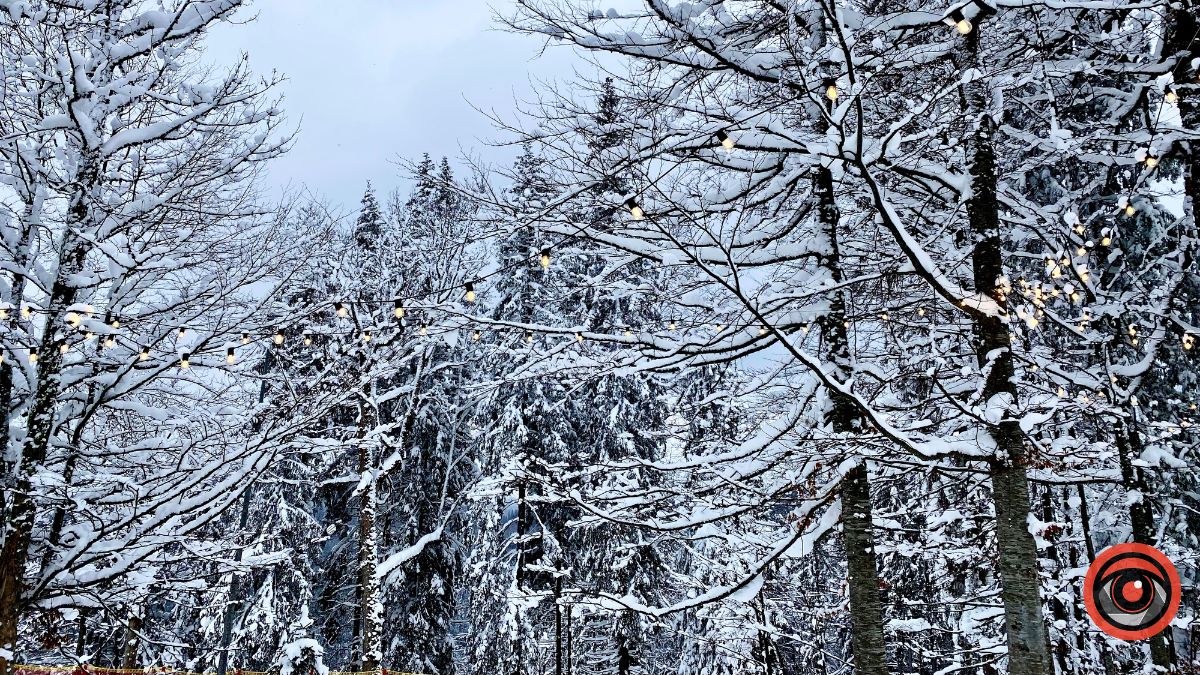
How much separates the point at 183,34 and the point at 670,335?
522 cm

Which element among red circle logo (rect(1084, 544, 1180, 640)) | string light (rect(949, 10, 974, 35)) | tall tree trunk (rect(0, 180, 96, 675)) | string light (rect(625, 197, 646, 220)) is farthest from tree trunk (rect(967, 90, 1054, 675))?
tall tree trunk (rect(0, 180, 96, 675))

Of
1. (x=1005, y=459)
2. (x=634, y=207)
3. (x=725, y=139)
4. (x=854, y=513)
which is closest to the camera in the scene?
(x=1005, y=459)

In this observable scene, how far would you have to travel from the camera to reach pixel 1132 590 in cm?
506

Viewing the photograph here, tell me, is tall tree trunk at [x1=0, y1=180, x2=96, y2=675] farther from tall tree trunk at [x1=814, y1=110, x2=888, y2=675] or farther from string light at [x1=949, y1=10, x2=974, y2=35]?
string light at [x1=949, y1=10, x2=974, y2=35]

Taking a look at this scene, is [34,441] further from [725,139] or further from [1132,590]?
[1132,590]

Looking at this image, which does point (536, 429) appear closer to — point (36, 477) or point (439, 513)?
point (439, 513)

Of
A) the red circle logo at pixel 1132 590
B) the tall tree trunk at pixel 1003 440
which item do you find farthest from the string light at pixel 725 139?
the red circle logo at pixel 1132 590

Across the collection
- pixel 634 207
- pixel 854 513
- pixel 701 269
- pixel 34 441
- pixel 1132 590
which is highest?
pixel 634 207

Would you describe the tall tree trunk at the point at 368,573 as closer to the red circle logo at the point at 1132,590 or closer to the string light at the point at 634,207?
the string light at the point at 634,207

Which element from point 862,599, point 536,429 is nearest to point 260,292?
point 862,599

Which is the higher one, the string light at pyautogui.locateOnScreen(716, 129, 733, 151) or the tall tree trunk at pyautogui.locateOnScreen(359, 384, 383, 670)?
the string light at pyautogui.locateOnScreen(716, 129, 733, 151)

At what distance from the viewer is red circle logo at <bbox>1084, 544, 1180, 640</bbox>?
16.2ft

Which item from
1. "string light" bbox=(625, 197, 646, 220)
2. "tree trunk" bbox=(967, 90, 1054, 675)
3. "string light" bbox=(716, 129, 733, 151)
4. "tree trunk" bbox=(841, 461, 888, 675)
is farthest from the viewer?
"tree trunk" bbox=(841, 461, 888, 675)

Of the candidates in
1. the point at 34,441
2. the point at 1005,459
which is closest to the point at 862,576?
the point at 1005,459
